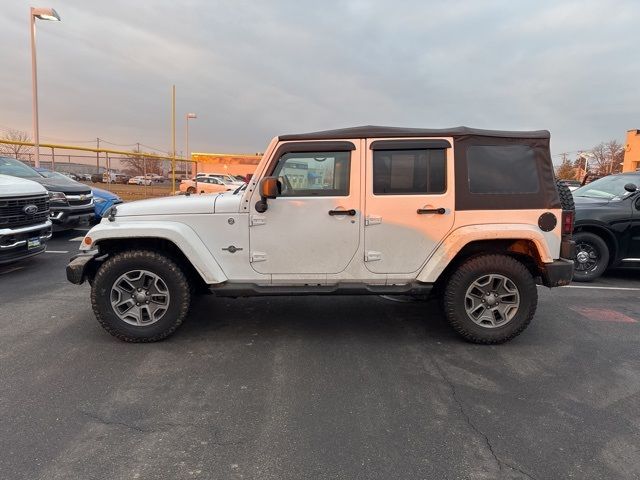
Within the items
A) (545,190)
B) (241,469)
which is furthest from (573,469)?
(545,190)

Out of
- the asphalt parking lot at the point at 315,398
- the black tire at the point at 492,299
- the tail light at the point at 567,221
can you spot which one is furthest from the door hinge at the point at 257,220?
the tail light at the point at 567,221

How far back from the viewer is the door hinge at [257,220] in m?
4.07

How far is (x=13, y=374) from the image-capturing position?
3.49 metres

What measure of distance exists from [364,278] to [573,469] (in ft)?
7.17

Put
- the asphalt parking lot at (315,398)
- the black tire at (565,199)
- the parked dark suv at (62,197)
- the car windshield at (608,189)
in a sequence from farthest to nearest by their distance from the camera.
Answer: the parked dark suv at (62,197) < the car windshield at (608,189) < the black tire at (565,199) < the asphalt parking lot at (315,398)

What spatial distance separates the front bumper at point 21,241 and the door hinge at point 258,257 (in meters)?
4.45

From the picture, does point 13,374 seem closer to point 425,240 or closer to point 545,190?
point 425,240

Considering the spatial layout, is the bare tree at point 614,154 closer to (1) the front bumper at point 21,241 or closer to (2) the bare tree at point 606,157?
(2) the bare tree at point 606,157

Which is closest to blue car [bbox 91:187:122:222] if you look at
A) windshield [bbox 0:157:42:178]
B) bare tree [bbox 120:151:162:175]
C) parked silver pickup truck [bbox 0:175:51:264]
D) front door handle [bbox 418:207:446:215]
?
windshield [bbox 0:157:42:178]

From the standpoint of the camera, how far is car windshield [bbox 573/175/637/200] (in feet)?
23.6

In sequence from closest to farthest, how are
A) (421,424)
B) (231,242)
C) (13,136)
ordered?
1. (421,424)
2. (231,242)
3. (13,136)

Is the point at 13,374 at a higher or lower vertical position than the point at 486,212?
lower

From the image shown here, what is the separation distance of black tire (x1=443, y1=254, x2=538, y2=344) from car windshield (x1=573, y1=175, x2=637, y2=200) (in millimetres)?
4202

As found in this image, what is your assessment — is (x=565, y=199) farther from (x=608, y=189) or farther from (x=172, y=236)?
(x=608, y=189)
